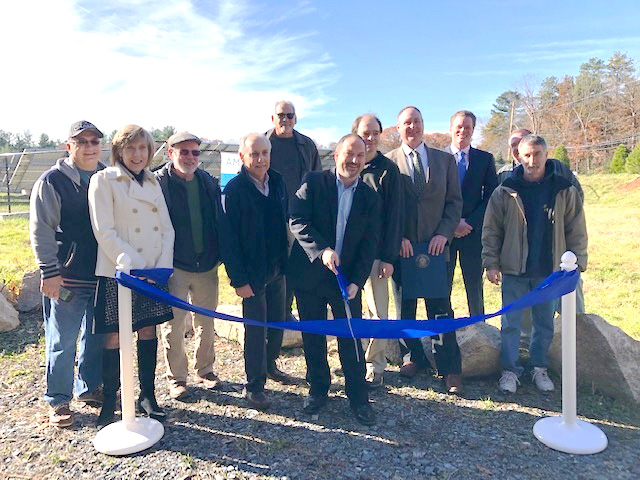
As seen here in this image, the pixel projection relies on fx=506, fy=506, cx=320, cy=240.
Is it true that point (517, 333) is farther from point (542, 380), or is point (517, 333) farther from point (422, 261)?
point (422, 261)

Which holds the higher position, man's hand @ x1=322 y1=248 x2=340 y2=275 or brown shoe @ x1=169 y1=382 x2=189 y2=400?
man's hand @ x1=322 y1=248 x2=340 y2=275

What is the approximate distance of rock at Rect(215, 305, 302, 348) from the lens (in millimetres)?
5262

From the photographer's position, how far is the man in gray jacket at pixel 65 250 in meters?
3.36

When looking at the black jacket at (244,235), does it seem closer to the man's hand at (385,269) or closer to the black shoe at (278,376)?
the man's hand at (385,269)

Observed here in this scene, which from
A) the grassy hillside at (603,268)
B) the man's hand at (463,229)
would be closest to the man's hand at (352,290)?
the man's hand at (463,229)

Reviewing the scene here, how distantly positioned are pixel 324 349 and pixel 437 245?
1.26 metres

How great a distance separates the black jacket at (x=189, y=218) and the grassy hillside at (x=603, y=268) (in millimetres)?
3326

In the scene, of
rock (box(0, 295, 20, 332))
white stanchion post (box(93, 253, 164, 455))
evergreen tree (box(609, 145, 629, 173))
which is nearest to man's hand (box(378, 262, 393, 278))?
white stanchion post (box(93, 253, 164, 455))

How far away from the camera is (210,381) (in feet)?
14.2

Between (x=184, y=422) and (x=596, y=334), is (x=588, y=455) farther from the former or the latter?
(x=184, y=422)

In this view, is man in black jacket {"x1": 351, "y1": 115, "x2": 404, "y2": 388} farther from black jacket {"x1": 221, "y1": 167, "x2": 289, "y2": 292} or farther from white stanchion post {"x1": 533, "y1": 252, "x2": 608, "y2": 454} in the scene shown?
white stanchion post {"x1": 533, "y1": 252, "x2": 608, "y2": 454}

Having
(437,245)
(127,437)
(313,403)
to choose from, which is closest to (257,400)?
(313,403)

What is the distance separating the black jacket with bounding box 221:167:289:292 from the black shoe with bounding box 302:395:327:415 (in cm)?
94

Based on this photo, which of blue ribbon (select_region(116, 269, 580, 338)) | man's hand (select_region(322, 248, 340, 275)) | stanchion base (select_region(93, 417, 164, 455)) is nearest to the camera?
stanchion base (select_region(93, 417, 164, 455))
